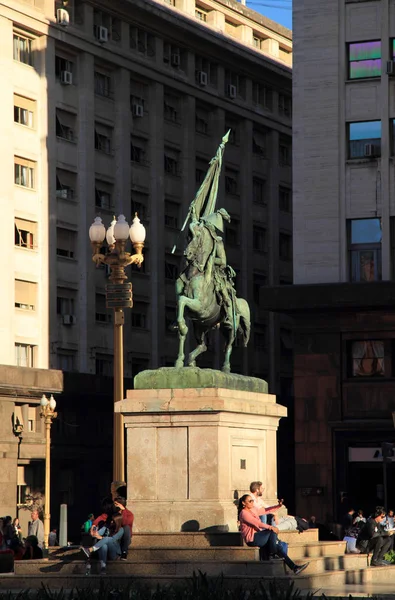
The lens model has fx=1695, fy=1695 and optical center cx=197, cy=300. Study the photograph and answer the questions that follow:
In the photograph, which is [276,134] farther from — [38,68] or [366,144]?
[366,144]

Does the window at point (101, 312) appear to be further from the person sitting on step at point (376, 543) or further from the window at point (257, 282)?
the person sitting on step at point (376, 543)

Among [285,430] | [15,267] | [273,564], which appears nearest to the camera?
[273,564]

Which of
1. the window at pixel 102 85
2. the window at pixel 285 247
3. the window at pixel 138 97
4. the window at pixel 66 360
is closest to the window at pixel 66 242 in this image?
the window at pixel 66 360

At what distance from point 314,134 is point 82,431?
19.8 metres

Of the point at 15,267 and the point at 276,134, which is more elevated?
the point at 276,134

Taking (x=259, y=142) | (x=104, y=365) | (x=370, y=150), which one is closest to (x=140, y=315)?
(x=104, y=365)

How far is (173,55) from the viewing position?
8000 centimetres

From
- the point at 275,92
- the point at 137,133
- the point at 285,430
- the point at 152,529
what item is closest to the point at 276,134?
the point at 275,92

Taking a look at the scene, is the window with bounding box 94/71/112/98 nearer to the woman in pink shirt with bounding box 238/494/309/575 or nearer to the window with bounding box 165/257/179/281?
the window with bounding box 165/257/179/281

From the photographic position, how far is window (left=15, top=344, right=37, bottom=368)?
6850 centimetres

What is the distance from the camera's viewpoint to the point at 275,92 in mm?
88625

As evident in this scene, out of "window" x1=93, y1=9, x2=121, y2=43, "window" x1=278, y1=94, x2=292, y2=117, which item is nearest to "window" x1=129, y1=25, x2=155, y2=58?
"window" x1=93, y1=9, x2=121, y2=43

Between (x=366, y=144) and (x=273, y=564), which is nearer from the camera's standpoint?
(x=273, y=564)

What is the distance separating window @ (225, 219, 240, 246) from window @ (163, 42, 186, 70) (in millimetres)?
8286
